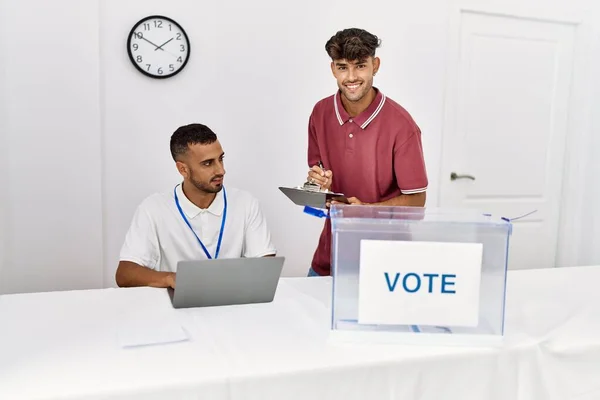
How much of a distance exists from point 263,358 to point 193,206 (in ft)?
3.68

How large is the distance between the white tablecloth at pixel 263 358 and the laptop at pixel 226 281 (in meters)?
0.03

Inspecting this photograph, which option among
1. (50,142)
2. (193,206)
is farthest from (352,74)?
(50,142)

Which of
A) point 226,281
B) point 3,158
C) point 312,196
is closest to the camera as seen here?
point 226,281

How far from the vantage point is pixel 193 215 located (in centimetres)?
220

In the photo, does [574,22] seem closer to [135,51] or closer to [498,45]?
[498,45]

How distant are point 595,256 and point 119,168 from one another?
10.6ft

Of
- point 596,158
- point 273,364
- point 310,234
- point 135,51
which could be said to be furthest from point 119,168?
point 596,158

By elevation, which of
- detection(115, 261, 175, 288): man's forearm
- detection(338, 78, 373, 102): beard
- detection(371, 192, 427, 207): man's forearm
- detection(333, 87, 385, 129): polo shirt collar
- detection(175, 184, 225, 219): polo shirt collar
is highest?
detection(338, 78, 373, 102): beard

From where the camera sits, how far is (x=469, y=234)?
129cm

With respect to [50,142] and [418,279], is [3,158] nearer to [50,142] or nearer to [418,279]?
[50,142]

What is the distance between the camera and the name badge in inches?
50.0

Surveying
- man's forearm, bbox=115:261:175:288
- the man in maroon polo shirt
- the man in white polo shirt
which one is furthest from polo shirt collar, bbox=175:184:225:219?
the man in maroon polo shirt

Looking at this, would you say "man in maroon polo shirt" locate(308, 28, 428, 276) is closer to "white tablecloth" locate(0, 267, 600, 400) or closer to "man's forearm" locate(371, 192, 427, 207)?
"man's forearm" locate(371, 192, 427, 207)

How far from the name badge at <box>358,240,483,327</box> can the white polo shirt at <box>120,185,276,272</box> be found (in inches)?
42.1
